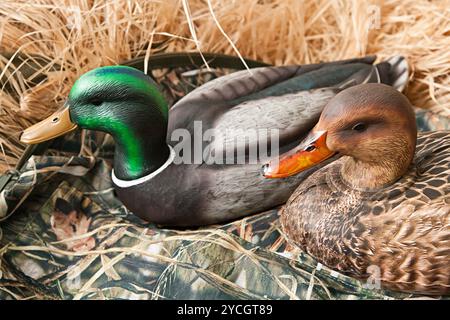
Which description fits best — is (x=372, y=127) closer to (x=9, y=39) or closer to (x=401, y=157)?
(x=401, y=157)

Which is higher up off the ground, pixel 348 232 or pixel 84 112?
pixel 84 112

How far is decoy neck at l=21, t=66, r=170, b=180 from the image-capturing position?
1.25 meters

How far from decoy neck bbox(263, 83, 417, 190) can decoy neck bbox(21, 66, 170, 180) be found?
30cm

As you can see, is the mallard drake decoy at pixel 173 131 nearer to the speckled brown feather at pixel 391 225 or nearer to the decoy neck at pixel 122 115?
the decoy neck at pixel 122 115

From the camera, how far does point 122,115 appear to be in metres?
1.27

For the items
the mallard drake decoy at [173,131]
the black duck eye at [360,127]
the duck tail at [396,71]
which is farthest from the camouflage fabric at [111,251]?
the duck tail at [396,71]

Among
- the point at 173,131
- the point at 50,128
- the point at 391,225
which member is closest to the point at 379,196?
the point at 391,225

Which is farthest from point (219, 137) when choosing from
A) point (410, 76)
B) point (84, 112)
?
point (410, 76)

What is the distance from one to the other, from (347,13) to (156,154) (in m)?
0.79

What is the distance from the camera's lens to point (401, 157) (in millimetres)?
1130

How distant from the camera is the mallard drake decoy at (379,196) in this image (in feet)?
3.54

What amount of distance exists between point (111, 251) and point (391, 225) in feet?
1.90
